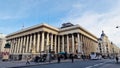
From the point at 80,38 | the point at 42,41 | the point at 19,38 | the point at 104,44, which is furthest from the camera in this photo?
the point at 104,44

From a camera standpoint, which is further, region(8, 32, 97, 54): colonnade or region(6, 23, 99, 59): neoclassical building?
region(6, 23, 99, 59): neoclassical building

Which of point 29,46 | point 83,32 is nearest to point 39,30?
point 29,46

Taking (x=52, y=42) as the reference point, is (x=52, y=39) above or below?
above

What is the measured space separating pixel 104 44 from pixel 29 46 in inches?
3595

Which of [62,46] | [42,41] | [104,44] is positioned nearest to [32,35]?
[42,41]

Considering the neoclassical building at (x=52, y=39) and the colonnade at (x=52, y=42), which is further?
the neoclassical building at (x=52, y=39)

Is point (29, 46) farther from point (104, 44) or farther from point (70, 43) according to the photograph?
point (104, 44)

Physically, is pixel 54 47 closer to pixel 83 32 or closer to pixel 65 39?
pixel 65 39

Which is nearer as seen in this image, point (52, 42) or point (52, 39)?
point (52, 42)

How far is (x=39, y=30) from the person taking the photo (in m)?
73.2

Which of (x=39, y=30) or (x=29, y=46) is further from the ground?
(x=39, y=30)

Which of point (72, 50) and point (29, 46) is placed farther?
point (29, 46)

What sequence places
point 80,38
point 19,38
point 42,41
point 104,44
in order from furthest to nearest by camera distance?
point 104,44, point 19,38, point 80,38, point 42,41

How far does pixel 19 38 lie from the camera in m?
88.6
